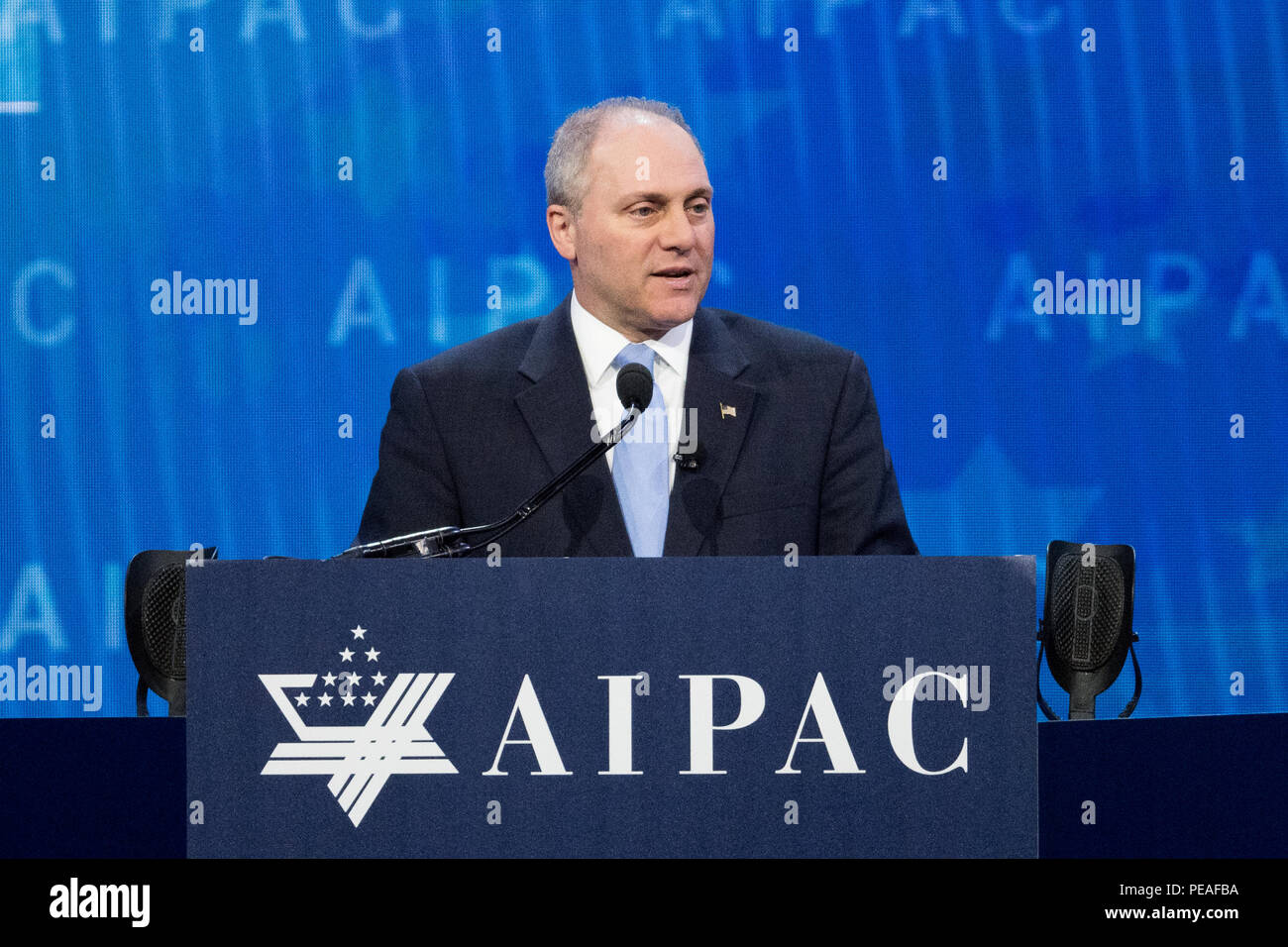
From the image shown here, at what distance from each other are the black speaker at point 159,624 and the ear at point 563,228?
1.25 m

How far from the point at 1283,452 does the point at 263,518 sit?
305 centimetres

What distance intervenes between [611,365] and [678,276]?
7.7 inches

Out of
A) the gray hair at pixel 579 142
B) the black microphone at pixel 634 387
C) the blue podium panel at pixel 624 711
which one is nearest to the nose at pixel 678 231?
the gray hair at pixel 579 142

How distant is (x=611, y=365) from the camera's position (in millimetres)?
2480

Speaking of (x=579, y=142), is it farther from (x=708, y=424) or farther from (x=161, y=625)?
(x=161, y=625)

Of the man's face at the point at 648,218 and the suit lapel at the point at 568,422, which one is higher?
the man's face at the point at 648,218

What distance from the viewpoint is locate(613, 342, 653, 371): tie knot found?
2.49 metres

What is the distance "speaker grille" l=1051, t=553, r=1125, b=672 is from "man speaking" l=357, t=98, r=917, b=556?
48.3 inches

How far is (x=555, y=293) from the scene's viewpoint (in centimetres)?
407

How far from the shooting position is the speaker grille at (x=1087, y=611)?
347cm

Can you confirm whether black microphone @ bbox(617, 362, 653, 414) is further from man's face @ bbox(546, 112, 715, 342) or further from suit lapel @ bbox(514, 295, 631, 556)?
man's face @ bbox(546, 112, 715, 342)

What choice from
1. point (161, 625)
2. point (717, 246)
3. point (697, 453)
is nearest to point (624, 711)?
point (697, 453)

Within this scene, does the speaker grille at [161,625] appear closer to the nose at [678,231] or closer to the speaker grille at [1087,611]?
the nose at [678,231]
